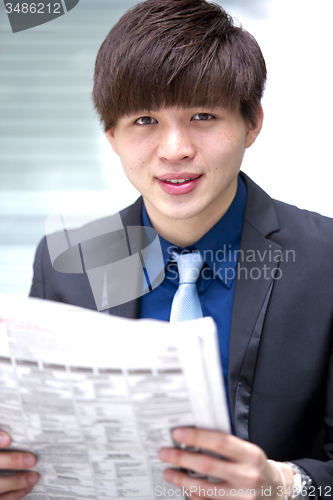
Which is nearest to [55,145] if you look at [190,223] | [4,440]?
[190,223]

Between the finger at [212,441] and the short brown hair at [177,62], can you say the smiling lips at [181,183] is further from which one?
the finger at [212,441]

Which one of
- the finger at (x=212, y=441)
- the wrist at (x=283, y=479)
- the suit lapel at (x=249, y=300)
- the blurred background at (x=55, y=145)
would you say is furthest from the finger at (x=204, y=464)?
the blurred background at (x=55, y=145)

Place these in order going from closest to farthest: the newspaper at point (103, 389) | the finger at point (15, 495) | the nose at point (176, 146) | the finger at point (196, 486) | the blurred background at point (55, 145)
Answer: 1. the newspaper at point (103, 389)
2. the finger at point (196, 486)
3. the finger at point (15, 495)
4. the nose at point (176, 146)
5. the blurred background at point (55, 145)

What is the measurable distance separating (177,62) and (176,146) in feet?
0.64

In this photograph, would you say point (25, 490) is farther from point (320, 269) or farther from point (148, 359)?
point (320, 269)

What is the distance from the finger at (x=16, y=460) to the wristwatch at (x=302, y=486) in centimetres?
51

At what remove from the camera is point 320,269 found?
3.90ft

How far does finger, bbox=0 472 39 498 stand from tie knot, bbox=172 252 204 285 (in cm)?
56

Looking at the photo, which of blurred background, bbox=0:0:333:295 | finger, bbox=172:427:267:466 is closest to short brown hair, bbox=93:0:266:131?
finger, bbox=172:427:267:466

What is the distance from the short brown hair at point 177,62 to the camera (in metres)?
1.05

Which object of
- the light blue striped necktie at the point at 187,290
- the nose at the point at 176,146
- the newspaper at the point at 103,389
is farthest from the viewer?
the light blue striped necktie at the point at 187,290

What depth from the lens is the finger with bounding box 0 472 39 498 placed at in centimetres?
86

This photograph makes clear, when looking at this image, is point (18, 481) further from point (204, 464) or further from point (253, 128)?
point (253, 128)

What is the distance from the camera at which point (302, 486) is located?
Answer: 3.03 ft
